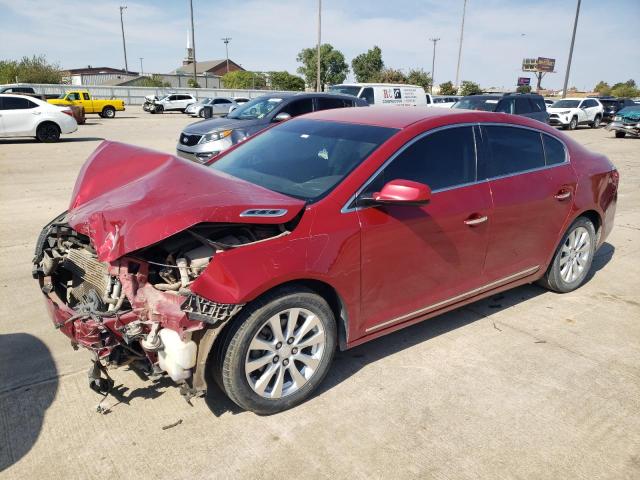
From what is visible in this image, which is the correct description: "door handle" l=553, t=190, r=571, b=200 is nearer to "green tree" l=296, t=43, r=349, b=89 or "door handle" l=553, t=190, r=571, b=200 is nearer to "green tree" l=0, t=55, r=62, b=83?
"green tree" l=0, t=55, r=62, b=83

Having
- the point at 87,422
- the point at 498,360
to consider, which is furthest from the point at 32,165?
the point at 498,360

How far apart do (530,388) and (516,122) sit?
7.05 feet

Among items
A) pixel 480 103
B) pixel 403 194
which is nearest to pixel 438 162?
pixel 403 194

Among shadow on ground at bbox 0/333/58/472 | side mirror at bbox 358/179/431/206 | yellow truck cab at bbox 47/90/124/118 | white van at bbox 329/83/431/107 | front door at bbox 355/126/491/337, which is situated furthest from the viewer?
yellow truck cab at bbox 47/90/124/118

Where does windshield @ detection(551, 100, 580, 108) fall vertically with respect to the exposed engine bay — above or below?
above

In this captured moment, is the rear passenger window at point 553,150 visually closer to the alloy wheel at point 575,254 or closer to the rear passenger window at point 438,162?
the alloy wheel at point 575,254

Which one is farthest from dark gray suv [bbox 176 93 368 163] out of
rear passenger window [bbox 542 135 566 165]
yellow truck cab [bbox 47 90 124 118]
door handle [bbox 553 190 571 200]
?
yellow truck cab [bbox 47 90 124 118]

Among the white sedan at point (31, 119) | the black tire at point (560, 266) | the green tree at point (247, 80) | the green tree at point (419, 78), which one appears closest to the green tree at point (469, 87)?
the green tree at point (419, 78)

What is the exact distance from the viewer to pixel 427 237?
347cm

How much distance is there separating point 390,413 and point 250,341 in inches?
38.5

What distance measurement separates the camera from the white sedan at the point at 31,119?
54.2 ft

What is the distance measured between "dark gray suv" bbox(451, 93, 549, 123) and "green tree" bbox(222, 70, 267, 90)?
62.4 m

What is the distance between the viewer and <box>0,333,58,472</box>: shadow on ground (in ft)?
9.09

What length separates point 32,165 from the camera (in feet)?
40.2
